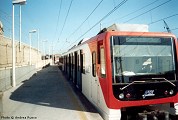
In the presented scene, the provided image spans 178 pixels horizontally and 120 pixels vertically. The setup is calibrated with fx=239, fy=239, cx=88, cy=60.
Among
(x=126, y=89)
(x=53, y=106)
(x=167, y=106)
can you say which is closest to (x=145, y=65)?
(x=126, y=89)

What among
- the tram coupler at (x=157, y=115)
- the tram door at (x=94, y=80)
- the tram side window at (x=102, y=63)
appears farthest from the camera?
the tram door at (x=94, y=80)

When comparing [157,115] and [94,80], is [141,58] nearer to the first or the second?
[157,115]

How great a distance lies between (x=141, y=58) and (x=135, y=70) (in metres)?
0.44

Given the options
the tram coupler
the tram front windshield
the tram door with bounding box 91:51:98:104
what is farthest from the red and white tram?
the tram door with bounding box 91:51:98:104

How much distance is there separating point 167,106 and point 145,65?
66.8 inches

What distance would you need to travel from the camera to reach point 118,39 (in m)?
7.34

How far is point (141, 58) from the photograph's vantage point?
24.1ft

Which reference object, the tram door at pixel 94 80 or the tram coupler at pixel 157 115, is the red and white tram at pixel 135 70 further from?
the tram door at pixel 94 80

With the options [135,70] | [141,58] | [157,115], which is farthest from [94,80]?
[157,115]

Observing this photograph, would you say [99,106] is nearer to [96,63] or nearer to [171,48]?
[96,63]

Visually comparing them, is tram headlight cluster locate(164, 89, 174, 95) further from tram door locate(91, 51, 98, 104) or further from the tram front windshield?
tram door locate(91, 51, 98, 104)

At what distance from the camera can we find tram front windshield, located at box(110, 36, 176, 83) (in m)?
7.14

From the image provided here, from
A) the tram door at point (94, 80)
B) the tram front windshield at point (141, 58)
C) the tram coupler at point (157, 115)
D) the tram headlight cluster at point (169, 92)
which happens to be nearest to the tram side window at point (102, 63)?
the tram front windshield at point (141, 58)

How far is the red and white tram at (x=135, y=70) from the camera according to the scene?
7.08 metres
